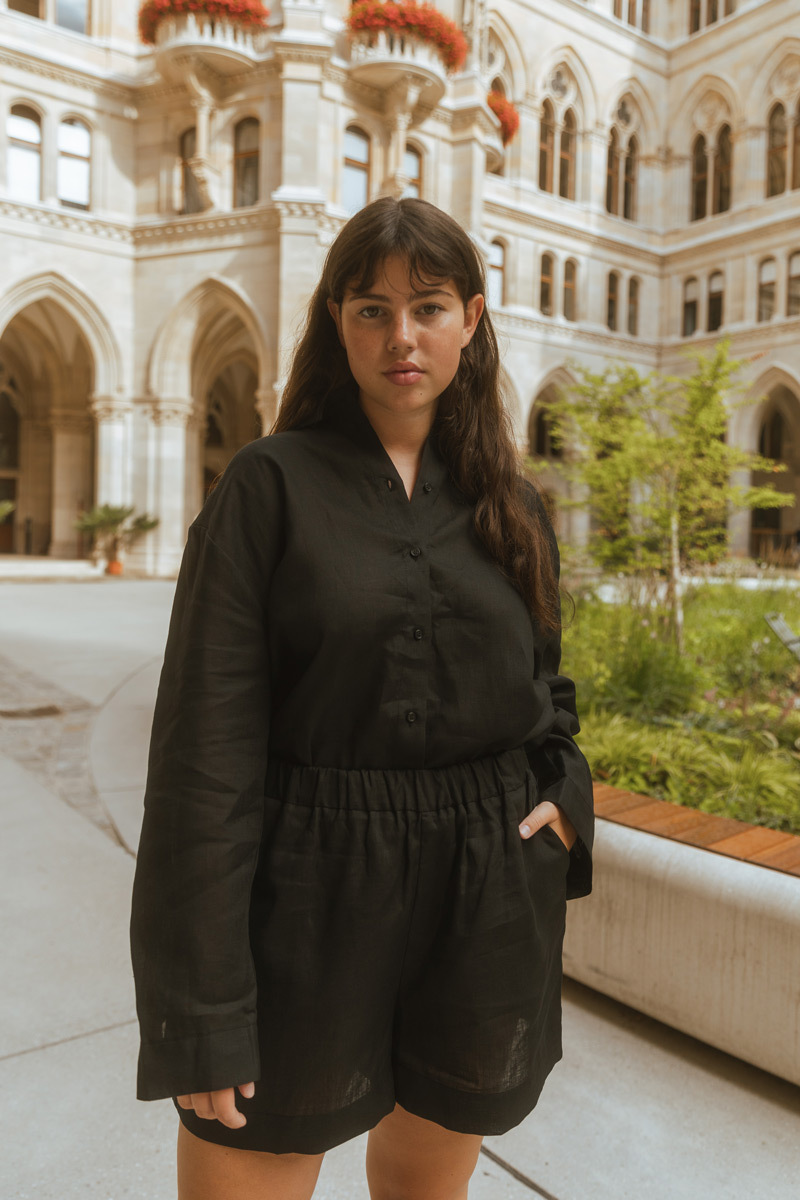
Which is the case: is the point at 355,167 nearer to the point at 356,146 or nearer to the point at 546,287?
the point at 356,146

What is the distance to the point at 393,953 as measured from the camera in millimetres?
1208

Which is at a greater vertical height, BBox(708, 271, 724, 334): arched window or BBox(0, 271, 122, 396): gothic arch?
BBox(708, 271, 724, 334): arched window

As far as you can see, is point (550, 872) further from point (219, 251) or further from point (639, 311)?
point (639, 311)

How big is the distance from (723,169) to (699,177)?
0.83 m

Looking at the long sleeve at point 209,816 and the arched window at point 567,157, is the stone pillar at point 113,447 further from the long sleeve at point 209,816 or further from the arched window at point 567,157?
the long sleeve at point 209,816

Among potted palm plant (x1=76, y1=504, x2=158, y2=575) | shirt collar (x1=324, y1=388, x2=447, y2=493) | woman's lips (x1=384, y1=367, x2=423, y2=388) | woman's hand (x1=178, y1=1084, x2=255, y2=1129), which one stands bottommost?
woman's hand (x1=178, y1=1084, x2=255, y2=1129)

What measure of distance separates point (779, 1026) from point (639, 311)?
2843 cm

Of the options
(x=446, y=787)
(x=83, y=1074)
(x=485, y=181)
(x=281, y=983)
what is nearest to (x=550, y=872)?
(x=446, y=787)

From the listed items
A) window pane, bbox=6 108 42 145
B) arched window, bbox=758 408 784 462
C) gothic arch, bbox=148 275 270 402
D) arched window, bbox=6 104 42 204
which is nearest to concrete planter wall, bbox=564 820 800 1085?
gothic arch, bbox=148 275 270 402

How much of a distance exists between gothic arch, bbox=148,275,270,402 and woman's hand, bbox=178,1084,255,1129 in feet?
61.2

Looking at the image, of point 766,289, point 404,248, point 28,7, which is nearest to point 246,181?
point 28,7

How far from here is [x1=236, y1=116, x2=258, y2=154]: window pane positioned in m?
18.8

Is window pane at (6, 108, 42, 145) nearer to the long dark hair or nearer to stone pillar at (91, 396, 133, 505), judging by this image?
stone pillar at (91, 396, 133, 505)

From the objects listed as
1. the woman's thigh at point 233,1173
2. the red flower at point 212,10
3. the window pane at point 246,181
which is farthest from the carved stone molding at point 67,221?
the woman's thigh at point 233,1173
